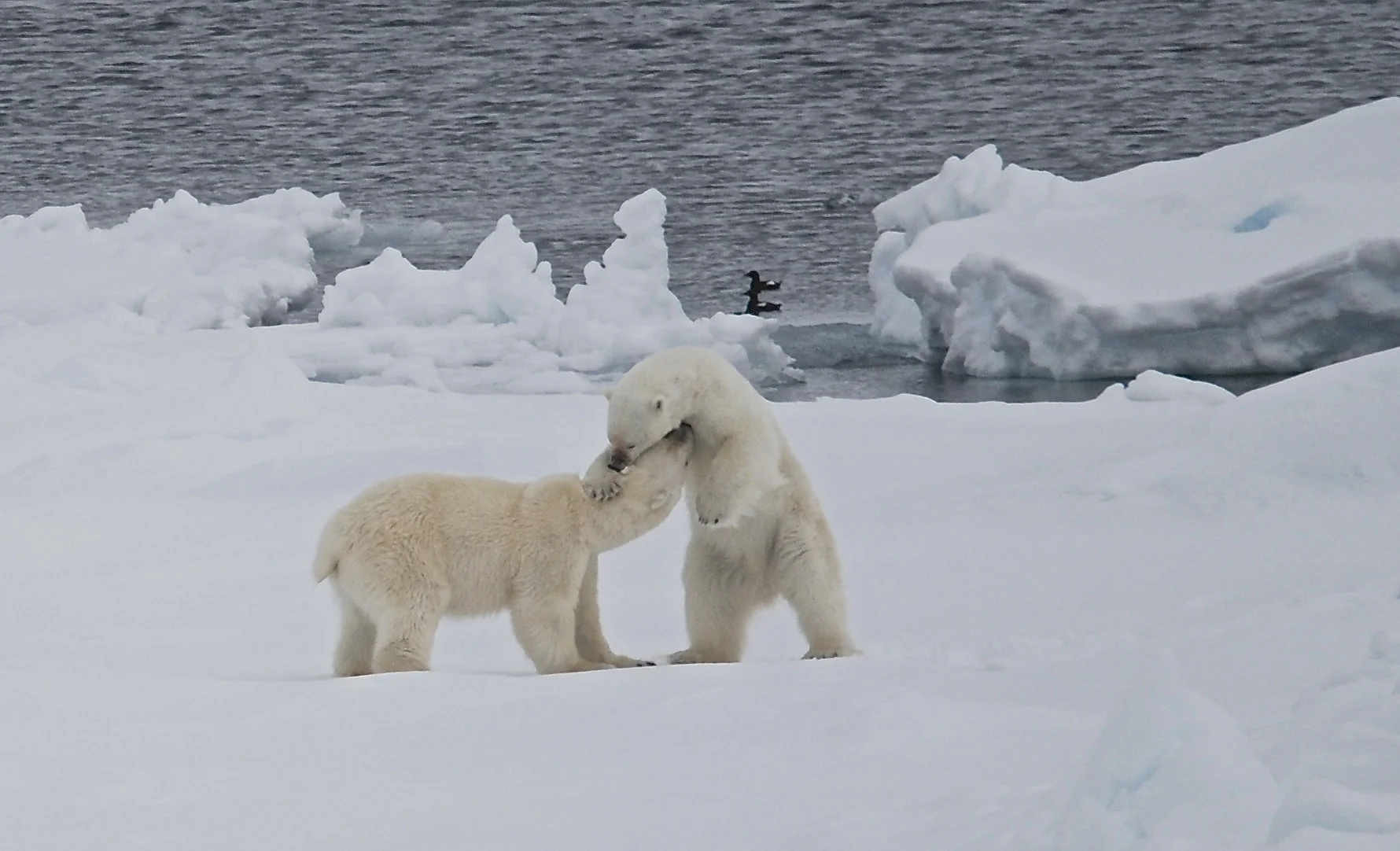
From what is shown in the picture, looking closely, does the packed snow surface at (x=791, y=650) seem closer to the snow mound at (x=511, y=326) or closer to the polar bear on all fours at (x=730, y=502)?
the polar bear on all fours at (x=730, y=502)

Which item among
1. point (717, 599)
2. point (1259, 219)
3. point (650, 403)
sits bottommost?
point (1259, 219)

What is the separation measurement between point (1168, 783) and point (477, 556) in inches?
98.9

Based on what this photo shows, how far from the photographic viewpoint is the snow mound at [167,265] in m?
15.6

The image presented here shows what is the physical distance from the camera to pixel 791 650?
17.2 feet

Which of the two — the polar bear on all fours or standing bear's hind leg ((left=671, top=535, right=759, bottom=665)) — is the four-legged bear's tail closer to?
the polar bear on all fours

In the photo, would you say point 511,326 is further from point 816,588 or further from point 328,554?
point 328,554

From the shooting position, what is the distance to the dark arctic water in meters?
24.9

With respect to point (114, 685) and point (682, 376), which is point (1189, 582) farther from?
point (114, 685)

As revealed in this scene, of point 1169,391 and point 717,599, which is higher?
point 717,599

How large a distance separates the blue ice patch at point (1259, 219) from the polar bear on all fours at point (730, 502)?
10057 millimetres

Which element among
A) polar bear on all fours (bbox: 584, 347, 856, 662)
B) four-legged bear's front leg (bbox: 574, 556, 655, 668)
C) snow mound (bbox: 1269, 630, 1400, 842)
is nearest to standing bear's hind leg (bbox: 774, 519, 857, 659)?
polar bear on all fours (bbox: 584, 347, 856, 662)

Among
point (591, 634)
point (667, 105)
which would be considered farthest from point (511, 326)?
point (667, 105)

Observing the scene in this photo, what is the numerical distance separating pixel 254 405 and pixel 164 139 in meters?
28.4

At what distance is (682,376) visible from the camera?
444 cm
